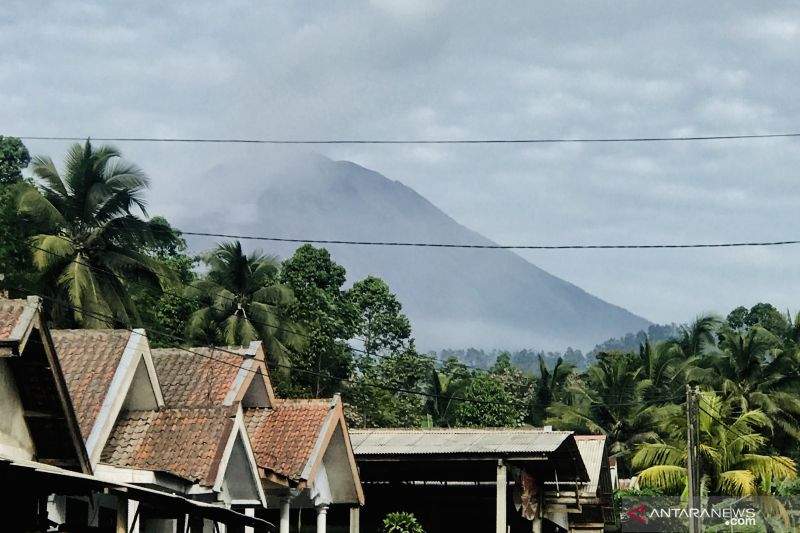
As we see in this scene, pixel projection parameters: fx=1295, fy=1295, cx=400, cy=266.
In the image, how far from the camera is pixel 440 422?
3457 inches

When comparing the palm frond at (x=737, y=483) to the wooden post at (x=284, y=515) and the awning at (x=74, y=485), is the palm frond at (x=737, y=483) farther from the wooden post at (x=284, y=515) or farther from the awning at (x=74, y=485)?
the awning at (x=74, y=485)

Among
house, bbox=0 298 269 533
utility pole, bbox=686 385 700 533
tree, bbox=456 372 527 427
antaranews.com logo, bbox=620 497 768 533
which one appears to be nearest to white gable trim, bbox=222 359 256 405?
house, bbox=0 298 269 533

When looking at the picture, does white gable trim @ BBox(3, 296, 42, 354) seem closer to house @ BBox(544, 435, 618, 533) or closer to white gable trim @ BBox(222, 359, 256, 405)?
white gable trim @ BBox(222, 359, 256, 405)

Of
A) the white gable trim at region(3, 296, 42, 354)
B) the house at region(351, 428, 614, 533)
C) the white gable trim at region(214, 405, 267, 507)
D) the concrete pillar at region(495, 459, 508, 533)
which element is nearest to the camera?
the white gable trim at region(3, 296, 42, 354)

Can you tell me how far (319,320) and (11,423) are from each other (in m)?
49.1

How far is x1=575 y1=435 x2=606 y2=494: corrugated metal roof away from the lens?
4281 centimetres

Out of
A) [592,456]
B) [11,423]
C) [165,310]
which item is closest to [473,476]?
[592,456]

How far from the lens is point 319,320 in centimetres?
6888

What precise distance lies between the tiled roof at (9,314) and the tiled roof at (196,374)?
766 cm

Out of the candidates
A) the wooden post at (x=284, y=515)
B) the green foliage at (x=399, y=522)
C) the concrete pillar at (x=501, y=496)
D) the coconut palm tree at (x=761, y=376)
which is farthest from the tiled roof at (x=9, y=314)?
the coconut palm tree at (x=761, y=376)

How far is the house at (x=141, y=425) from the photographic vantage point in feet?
76.6

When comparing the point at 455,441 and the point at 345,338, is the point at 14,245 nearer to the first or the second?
the point at 455,441

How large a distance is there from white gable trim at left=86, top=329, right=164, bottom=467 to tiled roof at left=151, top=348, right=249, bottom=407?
276 centimetres

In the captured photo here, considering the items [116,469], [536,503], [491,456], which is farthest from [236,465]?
[536,503]
